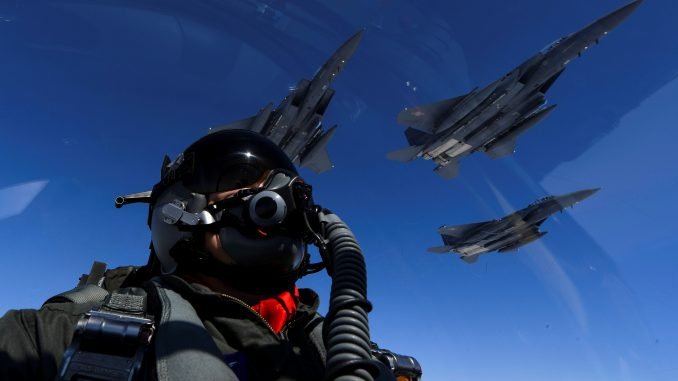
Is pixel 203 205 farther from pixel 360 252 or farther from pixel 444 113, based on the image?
pixel 444 113

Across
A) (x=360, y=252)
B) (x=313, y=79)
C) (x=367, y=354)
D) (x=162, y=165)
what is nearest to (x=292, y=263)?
(x=360, y=252)

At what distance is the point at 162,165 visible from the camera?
122 inches

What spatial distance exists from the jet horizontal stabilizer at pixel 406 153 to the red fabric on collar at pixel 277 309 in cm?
2750

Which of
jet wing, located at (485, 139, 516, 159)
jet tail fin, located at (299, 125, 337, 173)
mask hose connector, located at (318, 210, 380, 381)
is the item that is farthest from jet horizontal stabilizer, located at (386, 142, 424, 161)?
mask hose connector, located at (318, 210, 380, 381)

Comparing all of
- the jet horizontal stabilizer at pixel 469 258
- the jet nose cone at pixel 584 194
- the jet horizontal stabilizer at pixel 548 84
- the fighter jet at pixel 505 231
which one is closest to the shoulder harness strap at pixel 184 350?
the jet horizontal stabilizer at pixel 548 84

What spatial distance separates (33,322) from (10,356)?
0.19 metres

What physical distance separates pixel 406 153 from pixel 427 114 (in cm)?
438

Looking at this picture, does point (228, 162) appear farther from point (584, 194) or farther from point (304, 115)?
point (584, 194)

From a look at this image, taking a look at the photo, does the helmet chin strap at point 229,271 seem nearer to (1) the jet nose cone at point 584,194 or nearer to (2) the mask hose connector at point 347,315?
(2) the mask hose connector at point 347,315

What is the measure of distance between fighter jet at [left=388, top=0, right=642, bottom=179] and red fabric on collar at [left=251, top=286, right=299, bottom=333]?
2386 cm

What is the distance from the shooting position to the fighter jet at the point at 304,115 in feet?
76.7

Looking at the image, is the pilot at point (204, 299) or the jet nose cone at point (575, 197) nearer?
the pilot at point (204, 299)

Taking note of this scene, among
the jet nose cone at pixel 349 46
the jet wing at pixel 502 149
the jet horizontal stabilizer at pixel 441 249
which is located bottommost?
the jet horizontal stabilizer at pixel 441 249

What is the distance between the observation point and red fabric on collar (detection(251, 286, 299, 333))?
2.12 metres
